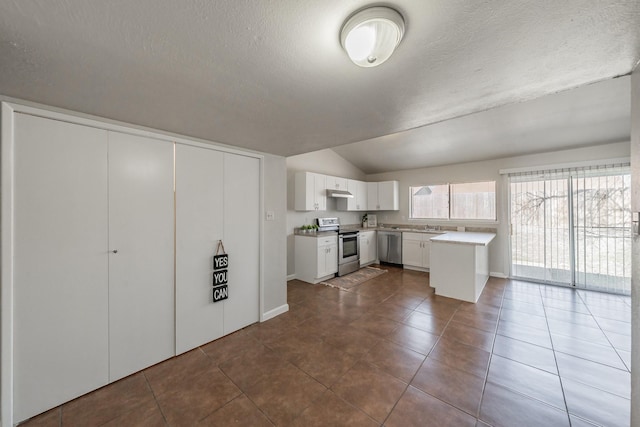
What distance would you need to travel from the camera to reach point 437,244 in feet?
12.5

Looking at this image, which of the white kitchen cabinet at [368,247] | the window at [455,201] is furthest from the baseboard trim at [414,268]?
the window at [455,201]

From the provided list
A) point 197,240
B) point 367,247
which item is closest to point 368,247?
point 367,247

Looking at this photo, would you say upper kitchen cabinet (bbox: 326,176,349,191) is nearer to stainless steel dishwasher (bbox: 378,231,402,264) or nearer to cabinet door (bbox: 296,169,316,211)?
cabinet door (bbox: 296,169,316,211)

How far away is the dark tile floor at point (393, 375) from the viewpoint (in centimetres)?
158

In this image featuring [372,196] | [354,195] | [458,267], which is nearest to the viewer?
[458,267]

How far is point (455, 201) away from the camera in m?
5.23

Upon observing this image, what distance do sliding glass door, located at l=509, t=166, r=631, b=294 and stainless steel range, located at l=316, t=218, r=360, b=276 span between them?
2973 mm

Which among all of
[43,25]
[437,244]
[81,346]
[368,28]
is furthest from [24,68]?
[437,244]

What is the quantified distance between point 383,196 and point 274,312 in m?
4.06

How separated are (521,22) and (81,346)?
10.7 feet

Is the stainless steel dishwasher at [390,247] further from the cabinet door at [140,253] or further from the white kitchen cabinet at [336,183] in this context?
the cabinet door at [140,253]

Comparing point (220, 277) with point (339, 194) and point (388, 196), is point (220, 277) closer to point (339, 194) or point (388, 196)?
point (339, 194)

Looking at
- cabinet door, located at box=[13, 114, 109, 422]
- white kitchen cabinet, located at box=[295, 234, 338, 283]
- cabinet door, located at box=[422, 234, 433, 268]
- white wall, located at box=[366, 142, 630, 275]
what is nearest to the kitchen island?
white wall, located at box=[366, 142, 630, 275]

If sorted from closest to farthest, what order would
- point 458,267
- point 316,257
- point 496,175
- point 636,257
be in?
point 636,257
point 458,267
point 316,257
point 496,175
